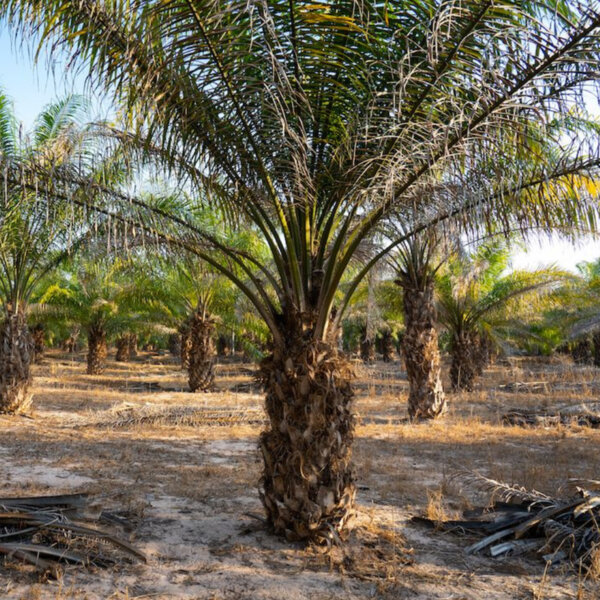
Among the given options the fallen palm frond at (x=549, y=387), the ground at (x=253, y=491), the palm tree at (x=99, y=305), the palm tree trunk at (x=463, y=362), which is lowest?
the ground at (x=253, y=491)

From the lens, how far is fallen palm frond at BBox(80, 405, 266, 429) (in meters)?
10.3

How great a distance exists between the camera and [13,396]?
10984mm

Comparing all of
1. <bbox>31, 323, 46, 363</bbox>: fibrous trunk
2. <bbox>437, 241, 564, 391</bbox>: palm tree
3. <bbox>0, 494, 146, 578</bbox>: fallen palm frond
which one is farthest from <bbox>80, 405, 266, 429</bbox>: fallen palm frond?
<bbox>31, 323, 46, 363</bbox>: fibrous trunk

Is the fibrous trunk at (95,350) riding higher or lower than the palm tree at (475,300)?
lower

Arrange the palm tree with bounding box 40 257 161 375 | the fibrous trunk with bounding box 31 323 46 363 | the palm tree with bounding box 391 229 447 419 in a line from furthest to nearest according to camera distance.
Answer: the fibrous trunk with bounding box 31 323 46 363 → the palm tree with bounding box 40 257 161 375 → the palm tree with bounding box 391 229 447 419

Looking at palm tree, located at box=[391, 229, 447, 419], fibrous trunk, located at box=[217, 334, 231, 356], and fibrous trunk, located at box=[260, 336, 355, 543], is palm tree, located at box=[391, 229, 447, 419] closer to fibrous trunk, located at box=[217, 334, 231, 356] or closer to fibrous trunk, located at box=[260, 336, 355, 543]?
fibrous trunk, located at box=[260, 336, 355, 543]

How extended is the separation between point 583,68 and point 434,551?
155 inches

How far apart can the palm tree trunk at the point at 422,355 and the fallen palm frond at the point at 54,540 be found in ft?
27.1

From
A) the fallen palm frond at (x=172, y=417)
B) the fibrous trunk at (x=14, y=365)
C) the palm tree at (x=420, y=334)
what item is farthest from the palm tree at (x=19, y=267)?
the palm tree at (x=420, y=334)

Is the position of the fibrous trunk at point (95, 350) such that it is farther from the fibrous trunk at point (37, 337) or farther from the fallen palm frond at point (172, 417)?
the fallen palm frond at point (172, 417)

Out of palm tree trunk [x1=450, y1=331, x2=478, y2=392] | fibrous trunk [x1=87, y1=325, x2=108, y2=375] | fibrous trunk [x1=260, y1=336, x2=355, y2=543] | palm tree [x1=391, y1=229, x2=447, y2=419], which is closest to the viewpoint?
fibrous trunk [x1=260, y1=336, x2=355, y2=543]

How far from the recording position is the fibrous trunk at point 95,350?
889 inches

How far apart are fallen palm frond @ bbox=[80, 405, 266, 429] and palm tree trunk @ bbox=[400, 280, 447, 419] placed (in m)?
3.37

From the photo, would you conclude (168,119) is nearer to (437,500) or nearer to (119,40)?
(119,40)
